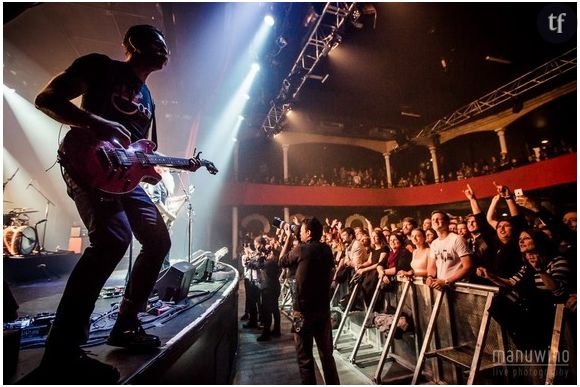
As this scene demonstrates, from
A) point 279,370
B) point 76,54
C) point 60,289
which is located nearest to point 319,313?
point 279,370

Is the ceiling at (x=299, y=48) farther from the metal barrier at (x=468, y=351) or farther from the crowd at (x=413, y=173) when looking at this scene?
the crowd at (x=413, y=173)

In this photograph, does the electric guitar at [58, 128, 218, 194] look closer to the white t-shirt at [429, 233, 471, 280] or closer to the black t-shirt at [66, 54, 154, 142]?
the black t-shirt at [66, 54, 154, 142]

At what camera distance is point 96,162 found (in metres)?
1.39

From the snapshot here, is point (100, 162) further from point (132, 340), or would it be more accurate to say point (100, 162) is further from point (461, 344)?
point (461, 344)

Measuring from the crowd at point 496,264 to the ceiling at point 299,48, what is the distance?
2.41 m

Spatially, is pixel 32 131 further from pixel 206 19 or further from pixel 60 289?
pixel 60 289

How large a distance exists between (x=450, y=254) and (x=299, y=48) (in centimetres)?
738

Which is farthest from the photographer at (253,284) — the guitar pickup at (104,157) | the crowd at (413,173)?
the crowd at (413,173)

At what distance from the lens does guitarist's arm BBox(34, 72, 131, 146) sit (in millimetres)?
1304

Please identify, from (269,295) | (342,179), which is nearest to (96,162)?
(269,295)

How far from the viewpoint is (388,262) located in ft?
13.9

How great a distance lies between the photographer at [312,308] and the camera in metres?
2.79

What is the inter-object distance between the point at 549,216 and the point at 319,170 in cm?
1463

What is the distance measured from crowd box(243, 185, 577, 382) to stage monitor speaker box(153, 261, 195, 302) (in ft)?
6.63
